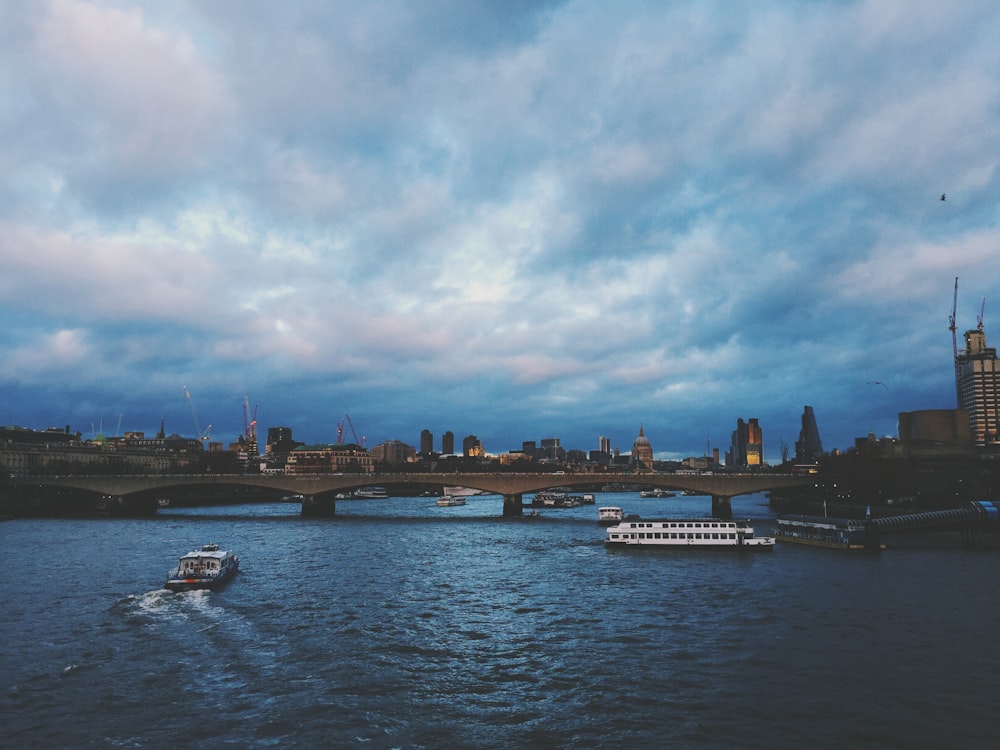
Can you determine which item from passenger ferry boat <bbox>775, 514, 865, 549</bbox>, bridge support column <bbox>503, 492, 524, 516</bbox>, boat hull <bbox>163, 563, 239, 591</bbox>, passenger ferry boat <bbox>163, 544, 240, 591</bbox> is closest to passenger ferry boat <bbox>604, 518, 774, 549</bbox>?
passenger ferry boat <bbox>775, 514, 865, 549</bbox>

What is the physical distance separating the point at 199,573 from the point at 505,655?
32546 mm

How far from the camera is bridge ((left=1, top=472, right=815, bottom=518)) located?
433 ft

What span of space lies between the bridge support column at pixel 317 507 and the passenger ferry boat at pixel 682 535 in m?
74.7

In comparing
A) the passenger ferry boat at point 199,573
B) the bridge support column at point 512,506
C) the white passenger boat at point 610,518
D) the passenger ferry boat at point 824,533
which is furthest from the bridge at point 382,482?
the passenger ferry boat at point 199,573

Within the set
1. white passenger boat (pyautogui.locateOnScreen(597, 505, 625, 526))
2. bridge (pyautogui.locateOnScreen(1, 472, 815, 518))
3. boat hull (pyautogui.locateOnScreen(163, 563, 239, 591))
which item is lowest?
white passenger boat (pyautogui.locateOnScreen(597, 505, 625, 526))

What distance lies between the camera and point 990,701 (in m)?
30.8

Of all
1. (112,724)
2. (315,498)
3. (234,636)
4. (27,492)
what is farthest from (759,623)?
(27,492)

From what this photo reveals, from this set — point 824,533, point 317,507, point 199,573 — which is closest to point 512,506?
point 317,507

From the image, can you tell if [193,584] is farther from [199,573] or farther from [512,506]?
[512,506]

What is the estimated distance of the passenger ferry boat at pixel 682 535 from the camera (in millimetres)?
86812

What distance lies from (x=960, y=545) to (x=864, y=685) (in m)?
66.8

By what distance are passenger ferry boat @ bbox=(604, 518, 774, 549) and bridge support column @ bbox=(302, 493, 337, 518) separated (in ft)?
245

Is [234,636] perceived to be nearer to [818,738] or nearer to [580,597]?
[580,597]

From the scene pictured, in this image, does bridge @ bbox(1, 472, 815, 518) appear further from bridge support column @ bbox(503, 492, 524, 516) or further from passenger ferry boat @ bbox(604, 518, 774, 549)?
passenger ferry boat @ bbox(604, 518, 774, 549)
